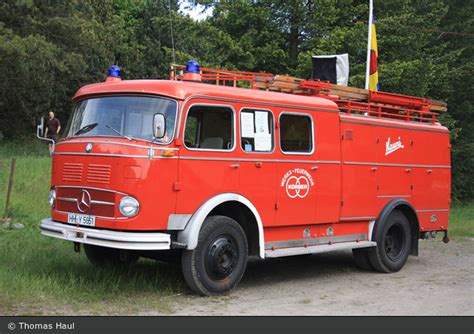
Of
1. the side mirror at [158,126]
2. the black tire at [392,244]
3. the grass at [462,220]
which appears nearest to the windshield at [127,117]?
the side mirror at [158,126]

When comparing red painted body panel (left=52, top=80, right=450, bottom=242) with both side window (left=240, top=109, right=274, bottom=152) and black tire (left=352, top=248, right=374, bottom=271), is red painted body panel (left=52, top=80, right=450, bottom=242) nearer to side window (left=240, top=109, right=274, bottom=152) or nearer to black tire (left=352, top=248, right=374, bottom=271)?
side window (left=240, top=109, right=274, bottom=152)

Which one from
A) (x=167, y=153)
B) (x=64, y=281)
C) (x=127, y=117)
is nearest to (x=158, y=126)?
(x=167, y=153)

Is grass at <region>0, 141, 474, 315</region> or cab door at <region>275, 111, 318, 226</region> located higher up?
cab door at <region>275, 111, 318, 226</region>

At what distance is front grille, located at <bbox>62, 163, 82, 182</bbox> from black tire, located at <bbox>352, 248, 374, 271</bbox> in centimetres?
525

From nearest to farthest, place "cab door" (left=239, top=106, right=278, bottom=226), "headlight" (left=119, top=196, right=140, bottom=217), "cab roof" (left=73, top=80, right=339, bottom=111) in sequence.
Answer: "headlight" (left=119, top=196, right=140, bottom=217) → "cab roof" (left=73, top=80, right=339, bottom=111) → "cab door" (left=239, top=106, right=278, bottom=226)

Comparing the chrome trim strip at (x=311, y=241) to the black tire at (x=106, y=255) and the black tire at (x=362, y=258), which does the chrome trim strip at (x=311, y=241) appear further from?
the black tire at (x=106, y=255)

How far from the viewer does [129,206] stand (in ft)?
23.0

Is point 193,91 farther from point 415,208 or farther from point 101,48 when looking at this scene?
point 101,48

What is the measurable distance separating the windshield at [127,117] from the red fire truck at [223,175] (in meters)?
0.02

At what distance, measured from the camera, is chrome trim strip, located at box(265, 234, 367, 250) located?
848 cm

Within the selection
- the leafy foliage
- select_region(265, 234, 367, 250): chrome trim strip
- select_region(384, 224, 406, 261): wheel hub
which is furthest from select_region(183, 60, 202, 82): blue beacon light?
the leafy foliage

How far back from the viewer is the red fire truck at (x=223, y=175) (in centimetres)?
716

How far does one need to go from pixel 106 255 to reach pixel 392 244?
5108 mm
